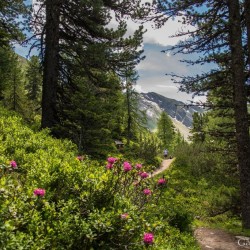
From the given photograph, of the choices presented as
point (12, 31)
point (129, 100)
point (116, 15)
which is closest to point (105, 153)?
point (116, 15)

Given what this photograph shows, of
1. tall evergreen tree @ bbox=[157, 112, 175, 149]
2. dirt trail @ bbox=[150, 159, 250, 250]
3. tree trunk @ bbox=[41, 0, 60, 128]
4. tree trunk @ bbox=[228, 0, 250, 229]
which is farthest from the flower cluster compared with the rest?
tall evergreen tree @ bbox=[157, 112, 175, 149]

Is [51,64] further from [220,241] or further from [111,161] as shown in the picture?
[111,161]

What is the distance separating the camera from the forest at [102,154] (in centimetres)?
375

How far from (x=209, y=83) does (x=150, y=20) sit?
9.28 ft

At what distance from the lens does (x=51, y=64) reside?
A: 13258mm

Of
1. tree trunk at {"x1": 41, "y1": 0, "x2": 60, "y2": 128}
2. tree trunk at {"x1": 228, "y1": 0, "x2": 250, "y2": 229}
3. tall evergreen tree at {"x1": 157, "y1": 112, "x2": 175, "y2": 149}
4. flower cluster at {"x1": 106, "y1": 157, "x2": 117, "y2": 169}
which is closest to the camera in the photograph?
flower cluster at {"x1": 106, "y1": 157, "x2": 117, "y2": 169}

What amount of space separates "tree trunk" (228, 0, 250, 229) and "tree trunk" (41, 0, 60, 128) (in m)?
7.10

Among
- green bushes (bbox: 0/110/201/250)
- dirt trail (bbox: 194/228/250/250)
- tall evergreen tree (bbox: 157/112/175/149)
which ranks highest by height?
tall evergreen tree (bbox: 157/112/175/149)

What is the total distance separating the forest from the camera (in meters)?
3.75

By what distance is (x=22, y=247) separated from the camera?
2.76m

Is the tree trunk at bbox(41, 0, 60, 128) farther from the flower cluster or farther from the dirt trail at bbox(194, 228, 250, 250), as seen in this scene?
the flower cluster

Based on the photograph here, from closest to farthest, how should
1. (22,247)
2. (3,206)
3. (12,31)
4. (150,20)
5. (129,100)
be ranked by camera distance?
1. (22,247)
2. (3,206)
3. (150,20)
4. (12,31)
5. (129,100)

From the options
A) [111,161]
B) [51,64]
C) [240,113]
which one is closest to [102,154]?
[51,64]

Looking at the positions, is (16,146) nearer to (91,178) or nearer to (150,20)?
(91,178)
